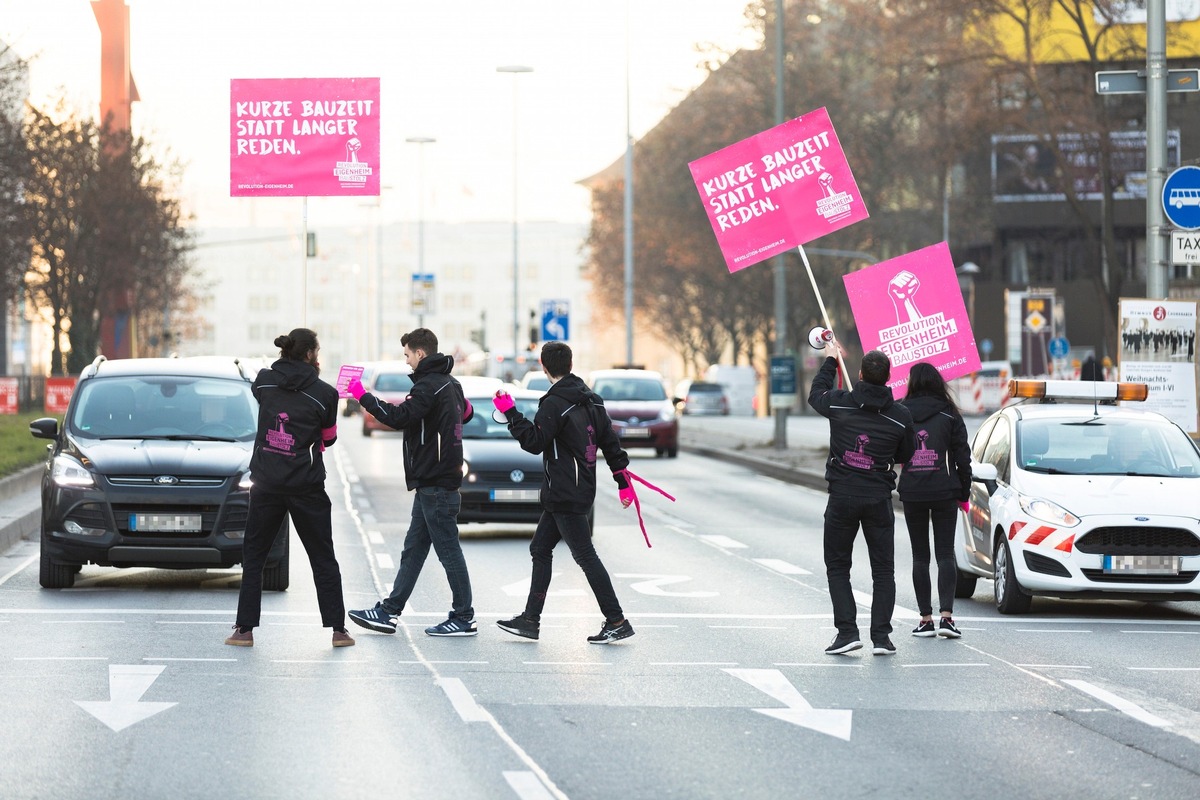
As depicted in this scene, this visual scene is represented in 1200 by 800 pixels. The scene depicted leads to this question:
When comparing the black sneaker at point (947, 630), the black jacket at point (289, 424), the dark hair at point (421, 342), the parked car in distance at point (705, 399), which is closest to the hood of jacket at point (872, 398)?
the black sneaker at point (947, 630)

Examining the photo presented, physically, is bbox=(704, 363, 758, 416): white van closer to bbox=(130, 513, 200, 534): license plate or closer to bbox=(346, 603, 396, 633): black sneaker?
bbox=(130, 513, 200, 534): license plate

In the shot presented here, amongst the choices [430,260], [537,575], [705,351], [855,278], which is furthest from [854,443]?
[430,260]

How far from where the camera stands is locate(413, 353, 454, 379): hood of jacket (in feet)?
40.8

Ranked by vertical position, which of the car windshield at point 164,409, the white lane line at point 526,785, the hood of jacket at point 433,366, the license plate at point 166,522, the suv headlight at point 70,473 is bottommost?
the white lane line at point 526,785

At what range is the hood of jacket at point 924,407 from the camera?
42.3 ft

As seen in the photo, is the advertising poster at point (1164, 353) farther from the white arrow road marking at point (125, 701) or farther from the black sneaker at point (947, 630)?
the white arrow road marking at point (125, 701)

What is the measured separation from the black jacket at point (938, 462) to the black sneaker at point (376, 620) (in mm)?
3251

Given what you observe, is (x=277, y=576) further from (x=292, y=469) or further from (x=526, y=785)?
(x=526, y=785)

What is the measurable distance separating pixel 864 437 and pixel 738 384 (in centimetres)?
7253

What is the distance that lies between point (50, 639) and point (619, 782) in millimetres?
5300

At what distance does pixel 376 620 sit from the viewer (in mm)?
12555

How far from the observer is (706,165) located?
21281 mm

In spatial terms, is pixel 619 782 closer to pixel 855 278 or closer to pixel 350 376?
pixel 350 376

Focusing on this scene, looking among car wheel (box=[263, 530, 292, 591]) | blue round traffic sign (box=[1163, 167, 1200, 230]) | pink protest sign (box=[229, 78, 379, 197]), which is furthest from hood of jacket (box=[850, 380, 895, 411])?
Result: pink protest sign (box=[229, 78, 379, 197])
